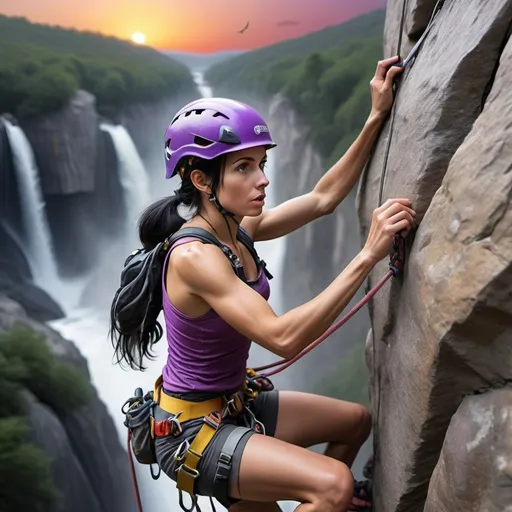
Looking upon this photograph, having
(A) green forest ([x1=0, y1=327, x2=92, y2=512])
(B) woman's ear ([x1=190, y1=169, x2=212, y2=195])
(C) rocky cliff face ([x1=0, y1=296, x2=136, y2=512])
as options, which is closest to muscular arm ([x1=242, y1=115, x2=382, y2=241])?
(B) woman's ear ([x1=190, y1=169, x2=212, y2=195])

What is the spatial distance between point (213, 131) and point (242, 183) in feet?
0.55

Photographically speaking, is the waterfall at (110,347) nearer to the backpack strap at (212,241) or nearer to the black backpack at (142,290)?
the black backpack at (142,290)

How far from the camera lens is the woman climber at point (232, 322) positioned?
1346 millimetres

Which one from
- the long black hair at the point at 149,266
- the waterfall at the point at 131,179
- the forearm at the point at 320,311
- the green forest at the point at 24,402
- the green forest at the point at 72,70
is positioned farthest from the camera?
the waterfall at the point at 131,179

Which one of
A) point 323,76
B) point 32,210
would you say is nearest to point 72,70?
point 32,210

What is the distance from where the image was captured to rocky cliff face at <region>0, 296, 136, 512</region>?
3.36 metres

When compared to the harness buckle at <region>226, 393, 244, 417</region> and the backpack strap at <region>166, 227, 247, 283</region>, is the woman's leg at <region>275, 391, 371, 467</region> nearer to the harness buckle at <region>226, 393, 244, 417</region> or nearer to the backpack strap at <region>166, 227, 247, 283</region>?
the harness buckle at <region>226, 393, 244, 417</region>

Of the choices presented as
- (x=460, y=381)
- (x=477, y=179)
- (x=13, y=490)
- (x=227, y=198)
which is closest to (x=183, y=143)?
(x=227, y=198)

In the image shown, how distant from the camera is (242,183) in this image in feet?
4.99

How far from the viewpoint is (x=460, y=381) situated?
1.18 metres

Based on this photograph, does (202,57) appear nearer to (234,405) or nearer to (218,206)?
(218,206)

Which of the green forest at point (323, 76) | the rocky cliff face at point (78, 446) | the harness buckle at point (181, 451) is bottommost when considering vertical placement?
the rocky cliff face at point (78, 446)

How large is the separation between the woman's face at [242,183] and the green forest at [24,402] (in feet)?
7.70

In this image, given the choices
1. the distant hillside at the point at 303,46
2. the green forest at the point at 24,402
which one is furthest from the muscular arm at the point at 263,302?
the distant hillside at the point at 303,46
